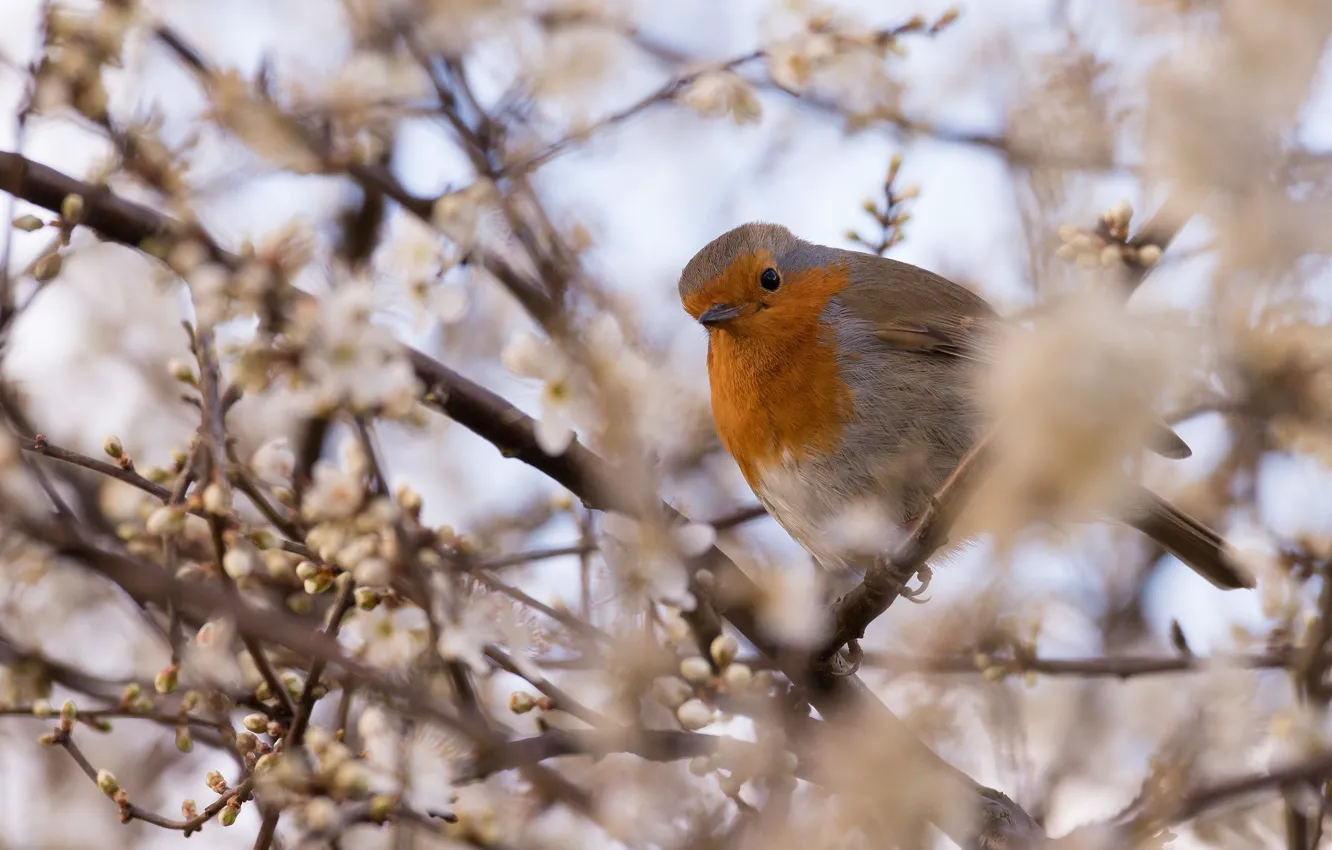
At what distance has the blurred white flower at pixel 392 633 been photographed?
2.56 m

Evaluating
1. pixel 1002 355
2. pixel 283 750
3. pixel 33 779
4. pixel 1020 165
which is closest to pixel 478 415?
pixel 283 750

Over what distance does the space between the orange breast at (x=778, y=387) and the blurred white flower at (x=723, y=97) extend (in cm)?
121

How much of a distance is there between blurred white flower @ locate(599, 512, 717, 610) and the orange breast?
56.9 inches

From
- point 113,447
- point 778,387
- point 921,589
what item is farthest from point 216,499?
point 778,387

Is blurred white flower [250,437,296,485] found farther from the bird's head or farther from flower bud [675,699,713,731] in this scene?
the bird's head

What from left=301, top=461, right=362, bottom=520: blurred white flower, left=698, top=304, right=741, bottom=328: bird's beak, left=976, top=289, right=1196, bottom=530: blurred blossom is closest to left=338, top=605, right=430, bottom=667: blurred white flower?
left=301, top=461, right=362, bottom=520: blurred white flower

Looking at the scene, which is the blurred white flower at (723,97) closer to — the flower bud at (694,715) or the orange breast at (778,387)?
the orange breast at (778,387)

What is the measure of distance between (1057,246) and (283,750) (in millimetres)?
2022

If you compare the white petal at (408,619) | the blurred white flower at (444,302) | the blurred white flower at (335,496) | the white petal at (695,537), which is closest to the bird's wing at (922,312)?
the white petal at (695,537)

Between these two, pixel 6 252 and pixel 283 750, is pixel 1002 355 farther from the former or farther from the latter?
pixel 6 252

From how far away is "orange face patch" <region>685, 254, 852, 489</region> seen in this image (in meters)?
4.35

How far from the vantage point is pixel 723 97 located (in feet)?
11.0

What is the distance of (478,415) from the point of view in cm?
305

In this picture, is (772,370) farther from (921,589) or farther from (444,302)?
(444,302)
